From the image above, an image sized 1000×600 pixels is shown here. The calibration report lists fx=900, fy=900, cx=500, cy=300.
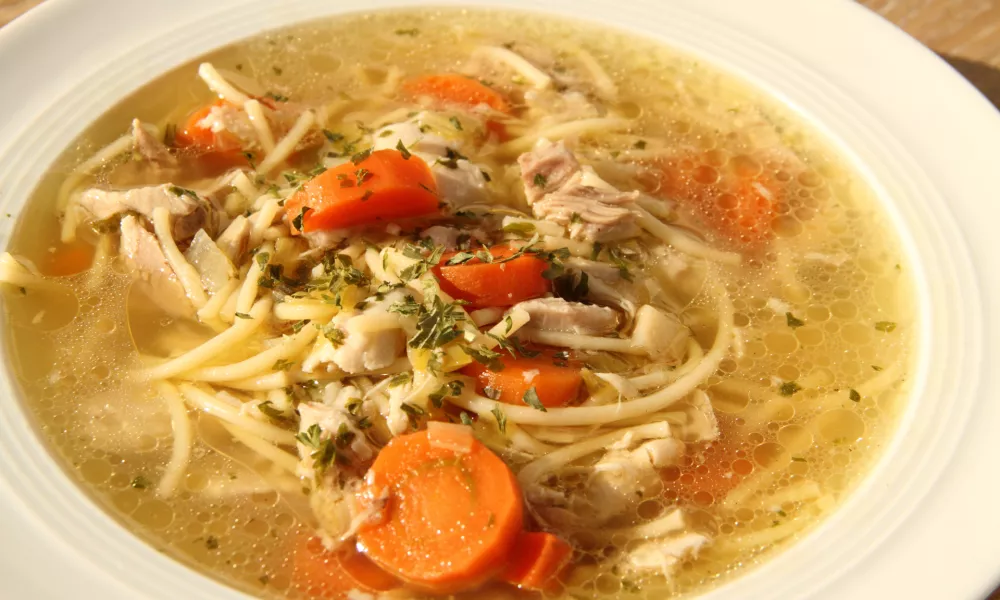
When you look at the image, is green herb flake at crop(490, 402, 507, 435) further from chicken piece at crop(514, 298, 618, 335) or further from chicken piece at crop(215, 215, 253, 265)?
chicken piece at crop(215, 215, 253, 265)

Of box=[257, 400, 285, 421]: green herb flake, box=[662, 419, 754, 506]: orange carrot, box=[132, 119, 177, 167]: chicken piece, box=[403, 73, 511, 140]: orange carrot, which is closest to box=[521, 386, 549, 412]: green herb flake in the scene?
box=[662, 419, 754, 506]: orange carrot

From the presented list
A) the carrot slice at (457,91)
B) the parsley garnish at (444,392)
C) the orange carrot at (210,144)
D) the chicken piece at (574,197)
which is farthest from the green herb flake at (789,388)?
the orange carrot at (210,144)

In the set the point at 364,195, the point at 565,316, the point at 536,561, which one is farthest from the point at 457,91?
the point at 536,561

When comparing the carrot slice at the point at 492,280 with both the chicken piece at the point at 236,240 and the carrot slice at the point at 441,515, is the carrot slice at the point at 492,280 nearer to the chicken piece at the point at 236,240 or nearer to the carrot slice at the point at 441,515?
the carrot slice at the point at 441,515

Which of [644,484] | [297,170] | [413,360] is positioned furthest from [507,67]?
[644,484]

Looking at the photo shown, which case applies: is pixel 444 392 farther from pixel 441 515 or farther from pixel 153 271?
pixel 153 271

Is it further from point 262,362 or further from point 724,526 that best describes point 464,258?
point 724,526
